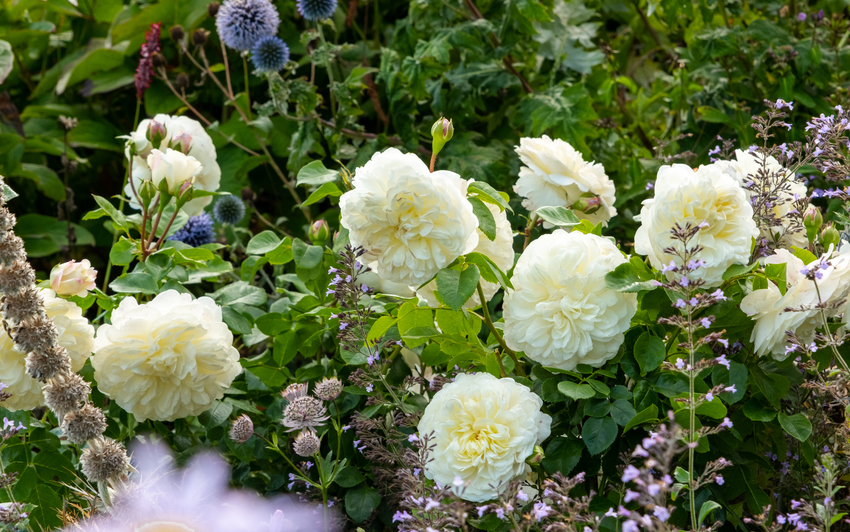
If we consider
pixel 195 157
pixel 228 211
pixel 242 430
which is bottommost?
pixel 228 211

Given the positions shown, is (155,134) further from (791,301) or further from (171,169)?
(791,301)

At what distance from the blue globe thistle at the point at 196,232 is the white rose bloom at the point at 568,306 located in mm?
826

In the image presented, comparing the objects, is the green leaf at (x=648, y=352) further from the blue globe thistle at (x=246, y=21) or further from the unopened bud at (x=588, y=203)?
the blue globe thistle at (x=246, y=21)

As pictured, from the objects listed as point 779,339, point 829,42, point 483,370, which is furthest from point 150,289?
point 829,42

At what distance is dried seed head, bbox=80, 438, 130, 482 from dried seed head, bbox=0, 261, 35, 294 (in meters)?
0.15

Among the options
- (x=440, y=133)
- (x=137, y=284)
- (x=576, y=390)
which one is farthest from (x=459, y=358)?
(x=137, y=284)

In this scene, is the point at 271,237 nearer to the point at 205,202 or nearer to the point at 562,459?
the point at 205,202

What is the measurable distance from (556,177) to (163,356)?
592 mm

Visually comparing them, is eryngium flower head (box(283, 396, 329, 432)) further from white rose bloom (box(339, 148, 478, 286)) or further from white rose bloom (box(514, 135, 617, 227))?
white rose bloom (box(514, 135, 617, 227))

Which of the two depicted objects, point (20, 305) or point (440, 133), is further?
point (440, 133)

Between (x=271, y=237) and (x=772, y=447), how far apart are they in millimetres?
726

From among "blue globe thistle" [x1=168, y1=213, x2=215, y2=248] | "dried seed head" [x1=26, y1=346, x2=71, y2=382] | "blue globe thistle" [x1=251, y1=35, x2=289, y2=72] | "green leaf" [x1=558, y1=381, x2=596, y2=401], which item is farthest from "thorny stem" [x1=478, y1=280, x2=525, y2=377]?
"blue globe thistle" [x1=251, y1=35, x2=289, y2=72]

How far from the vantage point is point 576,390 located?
75cm

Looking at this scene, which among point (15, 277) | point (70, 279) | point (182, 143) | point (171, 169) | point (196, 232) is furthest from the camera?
point (196, 232)
